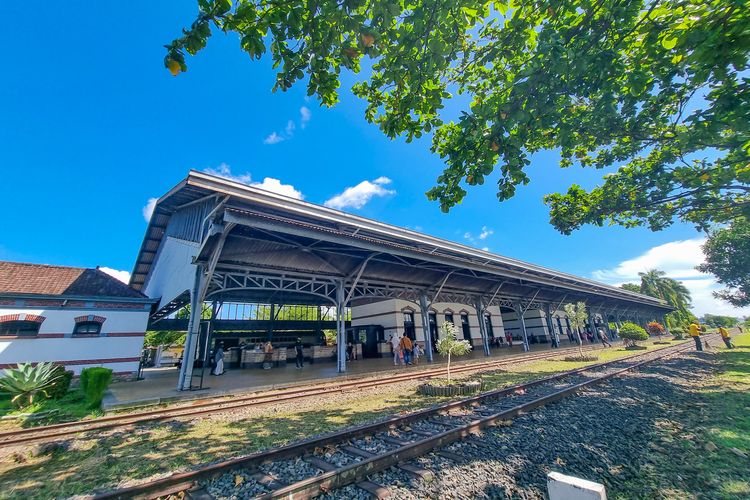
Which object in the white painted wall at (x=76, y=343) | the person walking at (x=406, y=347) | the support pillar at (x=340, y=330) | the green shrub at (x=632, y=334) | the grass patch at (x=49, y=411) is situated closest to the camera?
the grass patch at (x=49, y=411)

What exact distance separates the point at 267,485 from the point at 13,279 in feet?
56.6

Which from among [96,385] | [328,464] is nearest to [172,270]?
[96,385]

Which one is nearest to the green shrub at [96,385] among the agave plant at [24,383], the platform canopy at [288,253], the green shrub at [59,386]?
the agave plant at [24,383]

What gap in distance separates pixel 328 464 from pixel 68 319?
15290 millimetres

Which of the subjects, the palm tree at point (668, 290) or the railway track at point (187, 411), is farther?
the palm tree at point (668, 290)

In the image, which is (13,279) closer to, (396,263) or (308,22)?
(396,263)

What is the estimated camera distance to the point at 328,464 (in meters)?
3.99

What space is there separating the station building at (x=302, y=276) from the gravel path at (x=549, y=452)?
7.56 m

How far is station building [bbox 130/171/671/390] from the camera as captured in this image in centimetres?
1020

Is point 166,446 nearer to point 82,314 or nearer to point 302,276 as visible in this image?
point 302,276

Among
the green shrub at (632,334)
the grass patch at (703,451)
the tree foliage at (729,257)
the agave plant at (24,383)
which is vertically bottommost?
the grass patch at (703,451)

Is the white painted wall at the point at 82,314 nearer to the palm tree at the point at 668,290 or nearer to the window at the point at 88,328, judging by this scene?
the window at the point at 88,328

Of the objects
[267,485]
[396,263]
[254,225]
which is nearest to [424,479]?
[267,485]

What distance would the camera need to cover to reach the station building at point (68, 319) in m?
11.9
